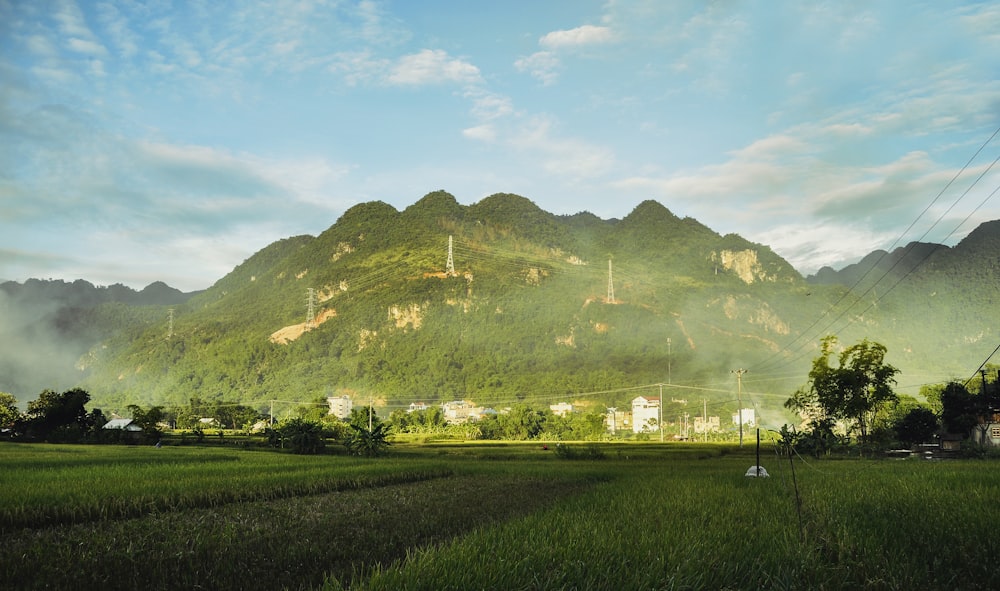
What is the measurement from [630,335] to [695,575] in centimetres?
19605

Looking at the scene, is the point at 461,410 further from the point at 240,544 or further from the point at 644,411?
the point at 240,544

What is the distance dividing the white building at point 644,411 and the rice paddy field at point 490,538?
127 meters

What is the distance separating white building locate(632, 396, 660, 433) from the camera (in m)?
137

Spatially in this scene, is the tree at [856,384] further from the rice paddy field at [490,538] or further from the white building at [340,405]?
the white building at [340,405]

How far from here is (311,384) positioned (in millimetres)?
196875

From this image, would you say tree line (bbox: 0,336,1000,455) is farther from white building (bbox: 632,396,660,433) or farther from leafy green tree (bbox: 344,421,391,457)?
white building (bbox: 632,396,660,433)

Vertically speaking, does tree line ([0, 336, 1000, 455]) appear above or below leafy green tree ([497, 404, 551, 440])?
above

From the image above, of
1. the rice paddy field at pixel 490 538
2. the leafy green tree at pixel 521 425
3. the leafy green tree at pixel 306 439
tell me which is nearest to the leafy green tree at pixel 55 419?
the leafy green tree at pixel 306 439

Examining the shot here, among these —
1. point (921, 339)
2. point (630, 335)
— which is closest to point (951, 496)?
point (630, 335)

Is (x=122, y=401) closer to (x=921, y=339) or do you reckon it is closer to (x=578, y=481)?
(x=578, y=481)

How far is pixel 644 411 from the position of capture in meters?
146

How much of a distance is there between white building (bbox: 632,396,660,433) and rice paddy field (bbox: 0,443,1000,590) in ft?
417

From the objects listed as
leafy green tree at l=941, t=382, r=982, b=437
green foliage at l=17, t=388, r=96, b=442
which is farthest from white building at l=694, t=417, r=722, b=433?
green foliage at l=17, t=388, r=96, b=442

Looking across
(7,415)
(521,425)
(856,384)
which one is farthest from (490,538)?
(521,425)
